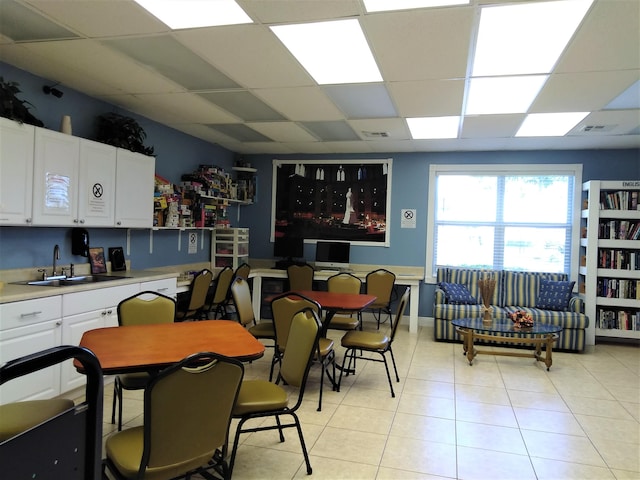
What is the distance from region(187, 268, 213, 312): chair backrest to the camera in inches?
189

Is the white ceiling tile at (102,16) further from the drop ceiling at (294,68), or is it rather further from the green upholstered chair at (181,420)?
the green upholstered chair at (181,420)

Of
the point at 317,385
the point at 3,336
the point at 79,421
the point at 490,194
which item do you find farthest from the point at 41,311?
the point at 490,194

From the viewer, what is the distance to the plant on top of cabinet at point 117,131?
14.3ft

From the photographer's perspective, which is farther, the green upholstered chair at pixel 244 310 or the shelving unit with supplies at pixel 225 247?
the shelving unit with supplies at pixel 225 247

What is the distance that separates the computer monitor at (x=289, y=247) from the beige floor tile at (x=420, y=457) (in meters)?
4.35

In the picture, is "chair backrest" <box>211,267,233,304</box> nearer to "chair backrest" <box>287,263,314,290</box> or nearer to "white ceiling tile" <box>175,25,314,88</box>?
"chair backrest" <box>287,263,314,290</box>

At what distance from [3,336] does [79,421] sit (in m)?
2.63

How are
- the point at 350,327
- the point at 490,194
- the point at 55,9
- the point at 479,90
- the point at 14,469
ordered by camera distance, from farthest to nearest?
1. the point at 490,194
2. the point at 350,327
3. the point at 479,90
4. the point at 55,9
5. the point at 14,469

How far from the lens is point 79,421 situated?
0.86 meters

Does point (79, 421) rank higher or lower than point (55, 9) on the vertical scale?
lower

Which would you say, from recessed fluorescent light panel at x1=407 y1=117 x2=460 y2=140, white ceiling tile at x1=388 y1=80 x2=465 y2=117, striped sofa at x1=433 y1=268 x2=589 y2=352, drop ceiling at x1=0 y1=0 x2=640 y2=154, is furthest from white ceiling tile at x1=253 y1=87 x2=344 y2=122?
striped sofa at x1=433 y1=268 x2=589 y2=352

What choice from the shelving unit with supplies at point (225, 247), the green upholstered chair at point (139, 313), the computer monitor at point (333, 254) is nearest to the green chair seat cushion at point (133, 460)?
the green upholstered chair at point (139, 313)

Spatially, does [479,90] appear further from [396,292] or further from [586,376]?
[396,292]

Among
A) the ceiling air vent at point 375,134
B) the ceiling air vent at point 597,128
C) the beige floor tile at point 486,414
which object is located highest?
the ceiling air vent at point 375,134
